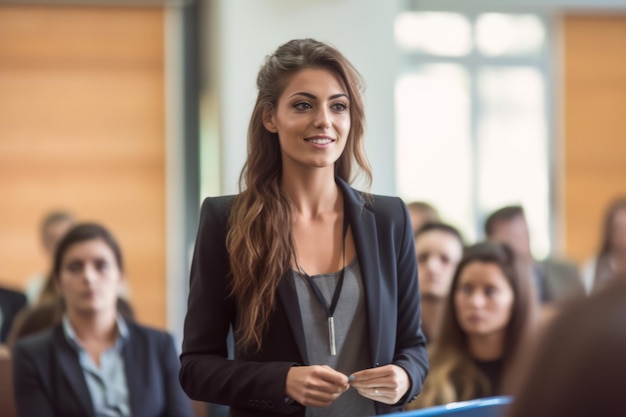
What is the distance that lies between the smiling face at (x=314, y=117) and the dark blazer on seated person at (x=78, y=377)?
1988mm

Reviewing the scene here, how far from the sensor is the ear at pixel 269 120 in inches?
73.5

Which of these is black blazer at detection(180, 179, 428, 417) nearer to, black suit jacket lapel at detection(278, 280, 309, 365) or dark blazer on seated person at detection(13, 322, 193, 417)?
black suit jacket lapel at detection(278, 280, 309, 365)

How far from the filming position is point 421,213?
18.1 feet

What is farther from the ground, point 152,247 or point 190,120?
point 190,120

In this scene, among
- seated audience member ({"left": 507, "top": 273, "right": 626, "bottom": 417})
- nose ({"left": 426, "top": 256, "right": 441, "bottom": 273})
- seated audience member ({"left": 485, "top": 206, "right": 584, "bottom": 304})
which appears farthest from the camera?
seated audience member ({"left": 485, "top": 206, "right": 584, "bottom": 304})

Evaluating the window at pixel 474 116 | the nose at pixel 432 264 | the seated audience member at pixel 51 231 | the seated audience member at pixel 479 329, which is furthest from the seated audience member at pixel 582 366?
the window at pixel 474 116

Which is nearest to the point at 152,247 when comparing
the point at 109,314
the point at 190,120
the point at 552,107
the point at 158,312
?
the point at 158,312

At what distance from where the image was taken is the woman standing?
1.76 meters

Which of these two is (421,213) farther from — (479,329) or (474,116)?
(474,116)

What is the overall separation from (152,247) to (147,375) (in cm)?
424

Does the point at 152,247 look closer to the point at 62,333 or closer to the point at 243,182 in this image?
the point at 62,333

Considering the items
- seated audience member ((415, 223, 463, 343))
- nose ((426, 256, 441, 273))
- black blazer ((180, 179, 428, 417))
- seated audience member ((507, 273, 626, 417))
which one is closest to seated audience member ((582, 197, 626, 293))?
seated audience member ((415, 223, 463, 343))

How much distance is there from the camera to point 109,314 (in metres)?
3.88

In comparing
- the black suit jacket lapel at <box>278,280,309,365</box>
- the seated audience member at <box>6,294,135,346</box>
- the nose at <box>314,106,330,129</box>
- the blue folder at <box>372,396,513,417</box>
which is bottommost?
the seated audience member at <box>6,294,135,346</box>
